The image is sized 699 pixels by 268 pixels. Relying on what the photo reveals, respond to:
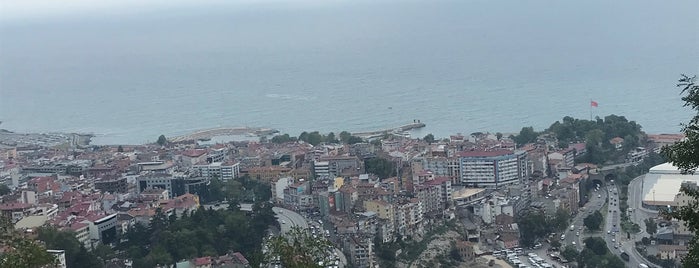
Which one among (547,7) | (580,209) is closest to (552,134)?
(580,209)

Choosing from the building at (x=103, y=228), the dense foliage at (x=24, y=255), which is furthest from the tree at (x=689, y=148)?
the building at (x=103, y=228)

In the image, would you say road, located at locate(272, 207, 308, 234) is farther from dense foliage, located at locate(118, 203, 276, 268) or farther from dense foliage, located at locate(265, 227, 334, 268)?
dense foliage, located at locate(265, 227, 334, 268)

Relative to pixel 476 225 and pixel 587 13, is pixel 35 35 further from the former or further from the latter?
pixel 476 225

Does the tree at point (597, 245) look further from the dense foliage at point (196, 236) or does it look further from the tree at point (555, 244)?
the dense foliage at point (196, 236)

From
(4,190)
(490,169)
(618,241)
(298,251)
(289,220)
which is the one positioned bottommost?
(618,241)

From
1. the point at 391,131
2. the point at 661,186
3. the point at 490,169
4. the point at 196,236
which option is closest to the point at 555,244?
the point at 661,186

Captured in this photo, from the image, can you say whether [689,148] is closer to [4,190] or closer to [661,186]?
[661,186]
